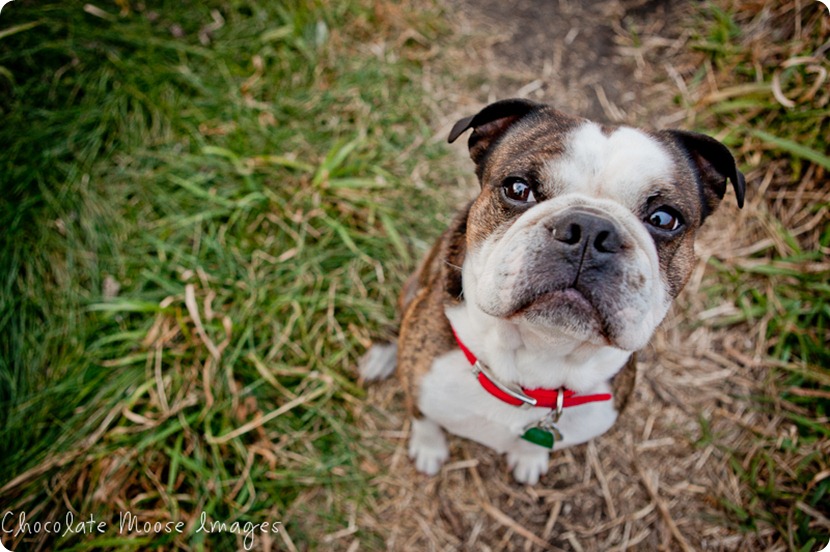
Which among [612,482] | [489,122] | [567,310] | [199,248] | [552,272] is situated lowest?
[612,482]

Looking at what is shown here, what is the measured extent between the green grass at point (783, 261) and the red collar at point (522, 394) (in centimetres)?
207

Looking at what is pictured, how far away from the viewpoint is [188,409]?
147 inches

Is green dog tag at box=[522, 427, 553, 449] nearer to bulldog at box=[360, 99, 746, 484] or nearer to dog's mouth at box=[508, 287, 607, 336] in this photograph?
bulldog at box=[360, 99, 746, 484]

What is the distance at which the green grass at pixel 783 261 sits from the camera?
3.83 m

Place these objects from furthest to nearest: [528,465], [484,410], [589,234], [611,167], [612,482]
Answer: [612,482], [528,465], [484,410], [611,167], [589,234]

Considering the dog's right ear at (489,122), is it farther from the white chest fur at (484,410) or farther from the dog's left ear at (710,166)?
the white chest fur at (484,410)

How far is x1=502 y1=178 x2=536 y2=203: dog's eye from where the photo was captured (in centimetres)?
241

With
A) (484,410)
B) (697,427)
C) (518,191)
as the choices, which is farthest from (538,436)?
(697,427)

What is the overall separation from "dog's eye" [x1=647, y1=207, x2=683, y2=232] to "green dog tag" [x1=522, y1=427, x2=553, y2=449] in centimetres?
116

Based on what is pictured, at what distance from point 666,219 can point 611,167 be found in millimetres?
336

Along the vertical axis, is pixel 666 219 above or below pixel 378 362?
above

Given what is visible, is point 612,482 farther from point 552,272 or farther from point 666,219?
point 552,272

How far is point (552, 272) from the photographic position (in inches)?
81.0

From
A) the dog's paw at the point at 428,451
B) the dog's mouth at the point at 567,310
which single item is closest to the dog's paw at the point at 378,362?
the dog's paw at the point at 428,451
